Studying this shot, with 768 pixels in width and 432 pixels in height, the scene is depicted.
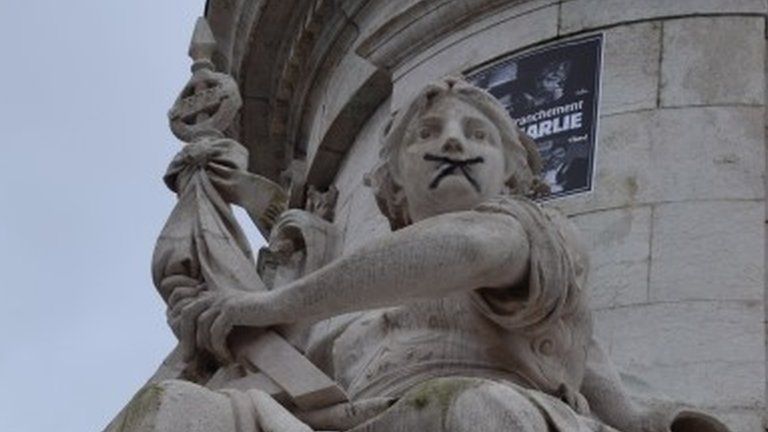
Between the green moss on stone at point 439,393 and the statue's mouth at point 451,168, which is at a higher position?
the statue's mouth at point 451,168

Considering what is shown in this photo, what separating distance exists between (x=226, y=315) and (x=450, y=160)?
110 centimetres

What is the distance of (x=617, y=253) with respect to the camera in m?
13.8

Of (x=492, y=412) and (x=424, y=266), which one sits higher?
(x=424, y=266)

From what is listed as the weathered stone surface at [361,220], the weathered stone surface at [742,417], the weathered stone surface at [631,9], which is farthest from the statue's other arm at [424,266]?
the weathered stone surface at [631,9]

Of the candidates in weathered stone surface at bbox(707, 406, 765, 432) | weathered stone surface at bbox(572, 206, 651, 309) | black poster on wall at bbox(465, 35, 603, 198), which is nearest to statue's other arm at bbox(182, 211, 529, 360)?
weathered stone surface at bbox(707, 406, 765, 432)

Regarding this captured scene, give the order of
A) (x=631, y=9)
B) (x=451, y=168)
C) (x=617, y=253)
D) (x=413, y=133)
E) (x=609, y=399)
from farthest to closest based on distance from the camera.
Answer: (x=631, y=9) → (x=617, y=253) → (x=413, y=133) → (x=451, y=168) → (x=609, y=399)

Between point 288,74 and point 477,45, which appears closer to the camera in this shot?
point 477,45

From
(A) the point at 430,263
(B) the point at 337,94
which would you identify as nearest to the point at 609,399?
(A) the point at 430,263

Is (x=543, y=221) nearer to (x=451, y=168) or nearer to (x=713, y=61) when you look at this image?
(x=451, y=168)

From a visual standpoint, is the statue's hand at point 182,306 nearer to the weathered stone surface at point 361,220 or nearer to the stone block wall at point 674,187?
the stone block wall at point 674,187

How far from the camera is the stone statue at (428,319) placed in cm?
1028

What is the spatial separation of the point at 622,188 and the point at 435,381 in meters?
4.01

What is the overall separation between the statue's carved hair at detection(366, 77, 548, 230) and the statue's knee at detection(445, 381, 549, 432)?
1.97 metres

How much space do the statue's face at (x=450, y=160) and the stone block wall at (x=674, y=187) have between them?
1.79 m
